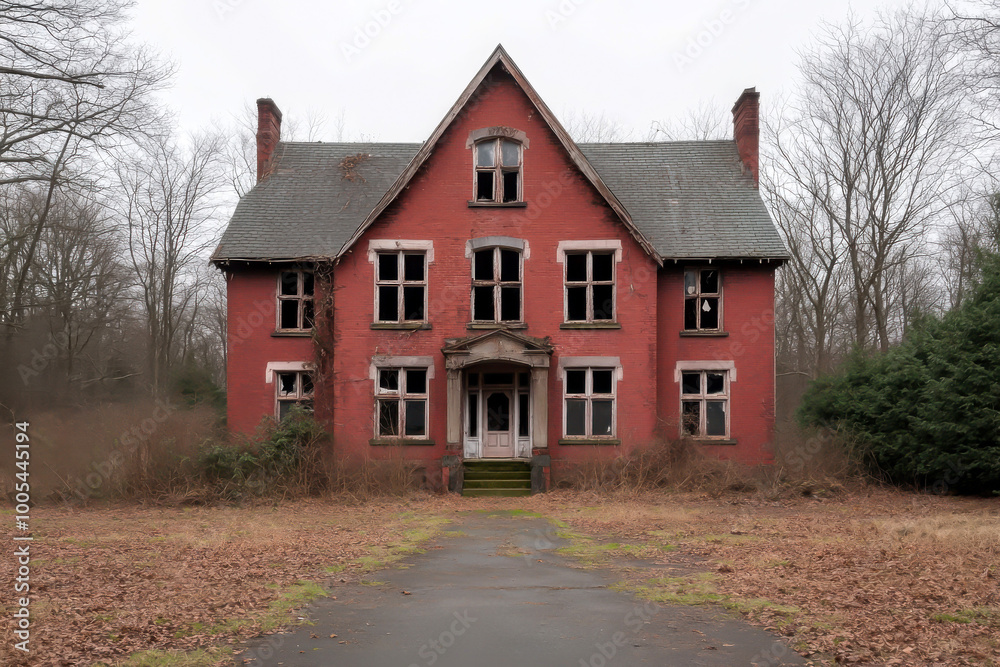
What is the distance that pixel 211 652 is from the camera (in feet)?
21.9

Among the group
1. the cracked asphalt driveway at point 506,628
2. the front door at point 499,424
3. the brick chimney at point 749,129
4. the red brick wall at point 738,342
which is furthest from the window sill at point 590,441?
the cracked asphalt driveway at point 506,628

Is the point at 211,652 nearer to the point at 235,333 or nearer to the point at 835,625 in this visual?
the point at 835,625

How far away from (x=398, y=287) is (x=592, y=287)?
540cm

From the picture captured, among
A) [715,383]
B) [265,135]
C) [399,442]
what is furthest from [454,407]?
[265,135]

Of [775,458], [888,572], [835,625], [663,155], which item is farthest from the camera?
[663,155]

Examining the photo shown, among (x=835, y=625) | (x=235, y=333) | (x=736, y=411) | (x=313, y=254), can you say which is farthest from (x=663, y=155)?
(x=835, y=625)

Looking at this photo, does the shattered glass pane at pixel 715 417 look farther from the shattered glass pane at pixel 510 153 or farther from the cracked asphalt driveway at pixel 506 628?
the cracked asphalt driveway at pixel 506 628

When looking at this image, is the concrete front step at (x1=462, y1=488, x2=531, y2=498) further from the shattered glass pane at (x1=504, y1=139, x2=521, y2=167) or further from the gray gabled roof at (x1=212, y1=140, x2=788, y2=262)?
the shattered glass pane at (x1=504, y1=139, x2=521, y2=167)

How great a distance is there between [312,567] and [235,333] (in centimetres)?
1445

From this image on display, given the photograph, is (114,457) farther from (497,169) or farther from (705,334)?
(705,334)

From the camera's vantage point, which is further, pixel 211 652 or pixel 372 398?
pixel 372 398

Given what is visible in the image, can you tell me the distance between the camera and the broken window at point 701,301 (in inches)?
936

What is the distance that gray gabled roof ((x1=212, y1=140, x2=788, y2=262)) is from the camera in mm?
23609

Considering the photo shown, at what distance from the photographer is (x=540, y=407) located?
70.9ft
